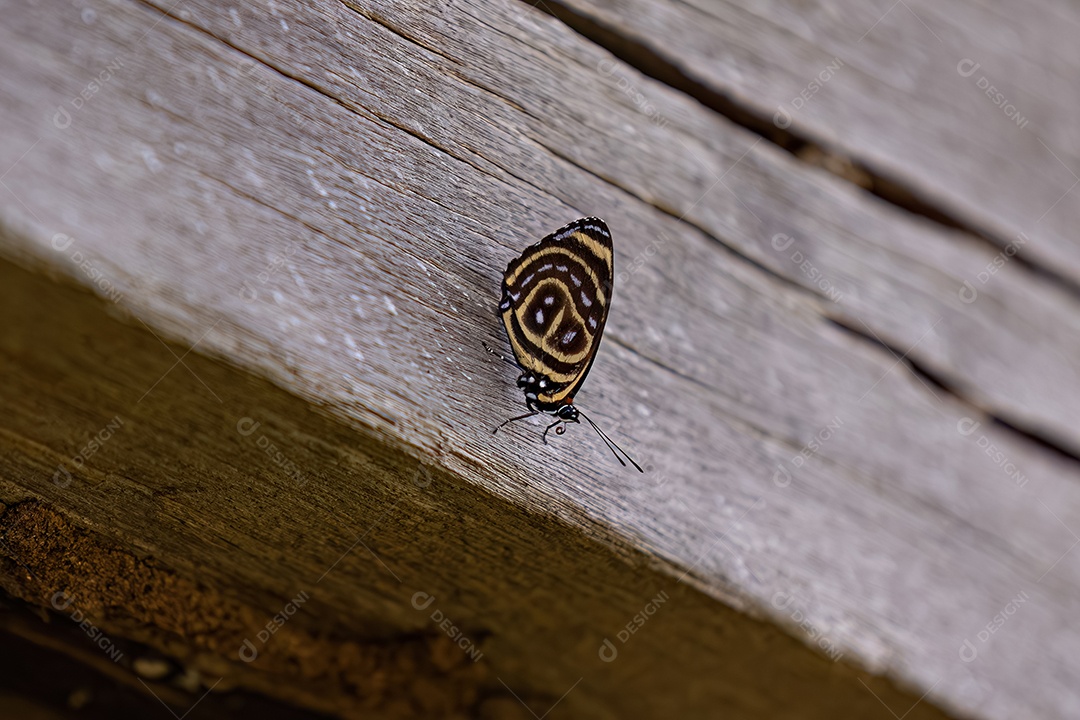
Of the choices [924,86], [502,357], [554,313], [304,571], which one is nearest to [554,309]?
[554,313]

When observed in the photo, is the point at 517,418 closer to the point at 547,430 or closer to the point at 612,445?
the point at 547,430

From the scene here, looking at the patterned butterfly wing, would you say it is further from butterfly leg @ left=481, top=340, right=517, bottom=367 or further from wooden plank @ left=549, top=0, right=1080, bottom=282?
wooden plank @ left=549, top=0, right=1080, bottom=282

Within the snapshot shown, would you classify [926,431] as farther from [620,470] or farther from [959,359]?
[620,470]

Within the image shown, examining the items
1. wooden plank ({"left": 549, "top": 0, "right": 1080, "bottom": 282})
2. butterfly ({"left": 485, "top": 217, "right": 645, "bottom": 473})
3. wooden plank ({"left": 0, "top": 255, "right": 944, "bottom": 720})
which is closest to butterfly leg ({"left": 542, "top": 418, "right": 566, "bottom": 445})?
butterfly ({"left": 485, "top": 217, "right": 645, "bottom": 473})

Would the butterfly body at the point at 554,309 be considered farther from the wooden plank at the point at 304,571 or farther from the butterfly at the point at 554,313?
the wooden plank at the point at 304,571

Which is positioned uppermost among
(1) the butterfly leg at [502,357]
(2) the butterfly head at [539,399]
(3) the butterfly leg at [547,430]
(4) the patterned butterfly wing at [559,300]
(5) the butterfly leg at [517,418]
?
(4) the patterned butterfly wing at [559,300]

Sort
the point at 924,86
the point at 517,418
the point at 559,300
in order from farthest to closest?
the point at 924,86, the point at 559,300, the point at 517,418

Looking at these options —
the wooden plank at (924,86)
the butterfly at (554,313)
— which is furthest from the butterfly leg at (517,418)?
the wooden plank at (924,86)
